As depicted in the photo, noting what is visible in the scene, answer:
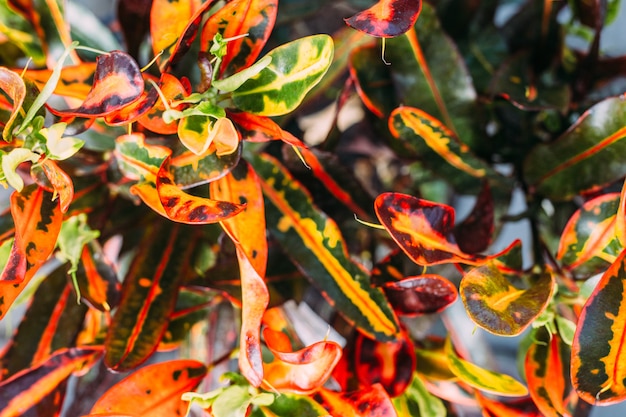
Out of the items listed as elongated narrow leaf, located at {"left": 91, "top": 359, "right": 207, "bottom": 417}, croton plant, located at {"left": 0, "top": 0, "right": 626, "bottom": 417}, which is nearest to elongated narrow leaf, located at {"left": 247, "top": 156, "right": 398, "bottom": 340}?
croton plant, located at {"left": 0, "top": 0, "right": 626, "bottom": 417}

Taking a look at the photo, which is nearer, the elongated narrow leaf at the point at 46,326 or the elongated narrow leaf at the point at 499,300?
the elongated narrow leaf at the point at 499,300

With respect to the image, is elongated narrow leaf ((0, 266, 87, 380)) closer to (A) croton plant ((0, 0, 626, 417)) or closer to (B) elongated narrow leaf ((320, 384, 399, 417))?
(A) croton plant ((0, 0, 626, 417))

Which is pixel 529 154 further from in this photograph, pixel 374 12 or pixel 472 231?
pixel 374 12

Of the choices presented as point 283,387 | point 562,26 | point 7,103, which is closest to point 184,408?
point 283,387

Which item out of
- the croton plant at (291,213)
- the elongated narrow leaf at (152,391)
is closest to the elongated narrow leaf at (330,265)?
the croton plant at (291,213)

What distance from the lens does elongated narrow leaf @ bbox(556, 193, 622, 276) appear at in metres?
0.37

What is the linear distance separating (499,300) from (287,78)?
172mm

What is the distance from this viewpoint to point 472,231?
0.40 metres

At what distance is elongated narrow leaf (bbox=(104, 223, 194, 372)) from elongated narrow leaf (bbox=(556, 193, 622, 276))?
270mm

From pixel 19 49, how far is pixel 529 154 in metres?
0.42

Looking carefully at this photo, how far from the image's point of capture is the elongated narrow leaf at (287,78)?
31cm

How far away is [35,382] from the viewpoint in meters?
0.37

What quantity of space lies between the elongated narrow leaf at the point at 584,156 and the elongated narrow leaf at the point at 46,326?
0.36m

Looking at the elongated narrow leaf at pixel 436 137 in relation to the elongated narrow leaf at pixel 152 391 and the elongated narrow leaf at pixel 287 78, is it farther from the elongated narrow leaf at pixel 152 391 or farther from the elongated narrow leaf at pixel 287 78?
the elongated narrow leaf at pixel 152 391
